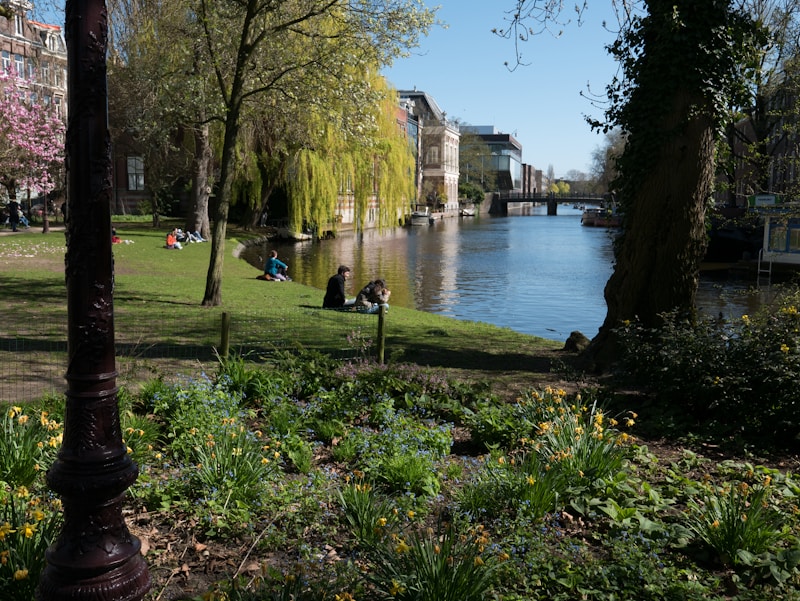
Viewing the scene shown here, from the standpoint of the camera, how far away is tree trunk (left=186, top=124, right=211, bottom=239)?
33819 mm

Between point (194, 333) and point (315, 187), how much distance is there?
25165 millimetres

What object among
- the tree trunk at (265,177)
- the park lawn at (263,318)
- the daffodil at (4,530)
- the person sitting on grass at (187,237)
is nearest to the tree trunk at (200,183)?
the person sitting on grass at (187,237)

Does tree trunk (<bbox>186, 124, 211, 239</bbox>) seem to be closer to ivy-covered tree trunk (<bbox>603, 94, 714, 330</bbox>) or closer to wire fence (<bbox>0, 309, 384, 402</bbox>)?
wire fence (<bbox>0, 309, 384, 402</bbox>)

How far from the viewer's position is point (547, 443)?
569 cm

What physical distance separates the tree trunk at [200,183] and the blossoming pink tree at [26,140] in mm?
5594

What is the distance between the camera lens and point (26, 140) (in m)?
31.4

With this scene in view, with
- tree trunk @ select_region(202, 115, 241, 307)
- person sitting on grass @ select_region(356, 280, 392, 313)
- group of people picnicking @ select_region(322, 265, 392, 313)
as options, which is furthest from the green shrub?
tree trunk @ select_region(202, 115, 241, 307)

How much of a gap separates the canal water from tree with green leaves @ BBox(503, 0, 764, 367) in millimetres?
1100

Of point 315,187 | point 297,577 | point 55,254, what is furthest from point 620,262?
point 315,187

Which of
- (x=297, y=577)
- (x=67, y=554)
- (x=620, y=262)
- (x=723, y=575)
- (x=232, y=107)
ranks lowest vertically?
(x=723, y=575)

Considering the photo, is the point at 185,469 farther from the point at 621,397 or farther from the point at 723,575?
the point at 621,397

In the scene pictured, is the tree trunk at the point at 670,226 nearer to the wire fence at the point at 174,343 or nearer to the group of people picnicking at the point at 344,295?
the wire fence at the point at 174,343


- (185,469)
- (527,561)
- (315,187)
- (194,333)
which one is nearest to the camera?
(527,561)

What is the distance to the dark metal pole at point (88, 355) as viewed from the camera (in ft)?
9.77
